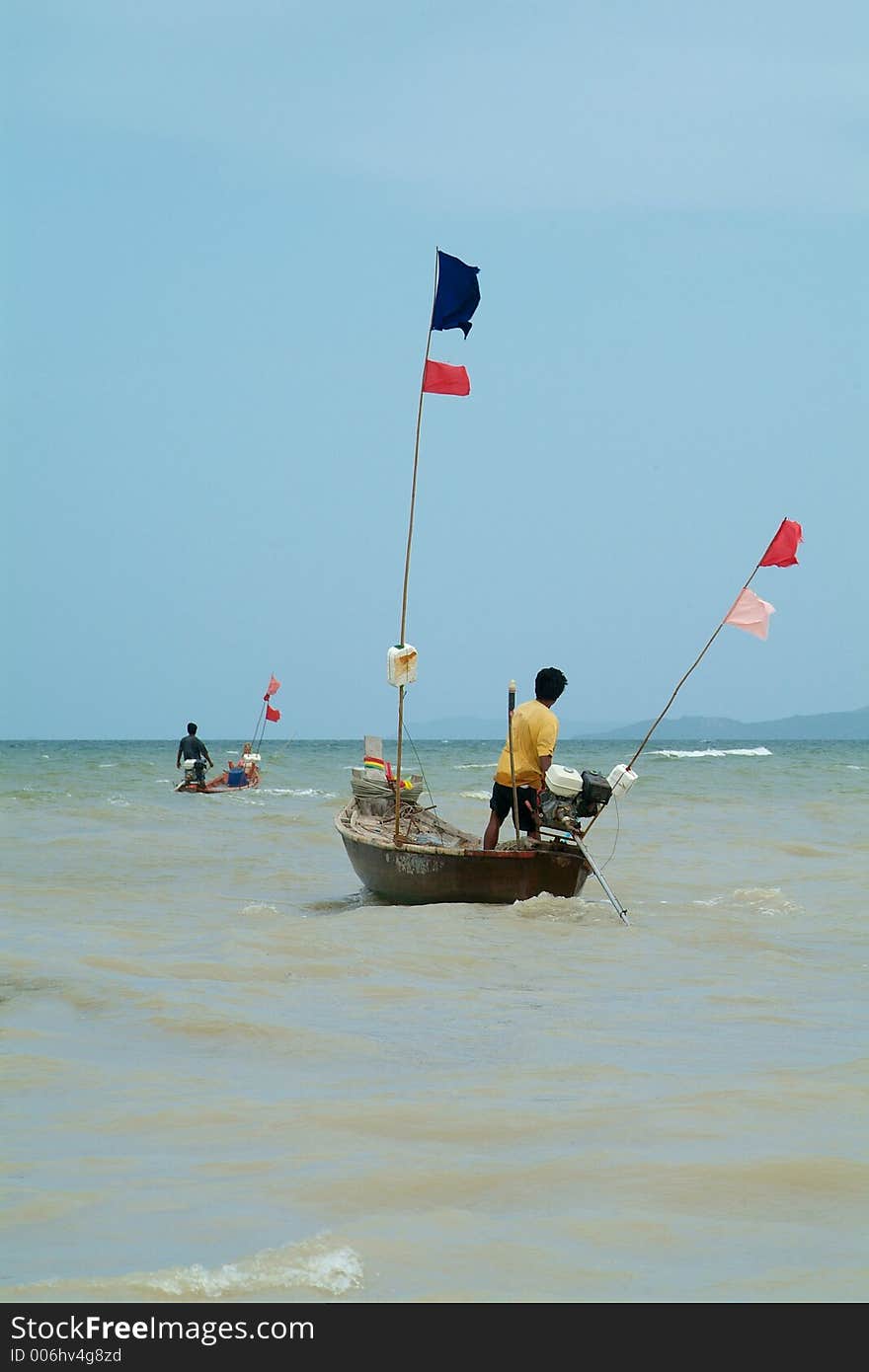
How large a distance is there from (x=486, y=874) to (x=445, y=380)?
11.7ft

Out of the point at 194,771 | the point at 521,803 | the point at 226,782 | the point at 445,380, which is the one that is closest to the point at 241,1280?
the point at 521,803

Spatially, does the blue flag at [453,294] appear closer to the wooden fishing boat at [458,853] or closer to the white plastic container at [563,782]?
the wooden fishing boat at [458,853]

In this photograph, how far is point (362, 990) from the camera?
635 centimetres

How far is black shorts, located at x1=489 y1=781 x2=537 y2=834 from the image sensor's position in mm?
9477

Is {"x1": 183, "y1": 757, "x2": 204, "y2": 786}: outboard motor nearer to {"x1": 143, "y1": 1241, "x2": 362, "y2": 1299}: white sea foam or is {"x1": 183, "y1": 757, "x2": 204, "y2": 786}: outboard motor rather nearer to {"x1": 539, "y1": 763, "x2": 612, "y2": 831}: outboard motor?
{"x1": 539, "y1": 763, "x2": 612, "y2": 831}: outboard motor

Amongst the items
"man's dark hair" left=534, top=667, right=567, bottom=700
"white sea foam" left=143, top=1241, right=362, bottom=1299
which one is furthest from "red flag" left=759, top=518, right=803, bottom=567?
"white sea foam" left=143, top=1241, right=362, bottom=1299

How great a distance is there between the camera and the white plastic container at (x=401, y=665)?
29.8 ft

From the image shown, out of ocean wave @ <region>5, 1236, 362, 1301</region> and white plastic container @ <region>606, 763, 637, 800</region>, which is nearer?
ocean wave @ <region>5, 1236, 362, 1301</region>

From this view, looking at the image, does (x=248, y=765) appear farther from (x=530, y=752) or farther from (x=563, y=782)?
(x=563, y=782)

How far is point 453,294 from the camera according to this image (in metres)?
9.29

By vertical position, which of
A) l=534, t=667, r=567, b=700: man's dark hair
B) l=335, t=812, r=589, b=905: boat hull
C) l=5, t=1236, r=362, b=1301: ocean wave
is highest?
l=534, t=667, r=567, b=700: man's dark hair

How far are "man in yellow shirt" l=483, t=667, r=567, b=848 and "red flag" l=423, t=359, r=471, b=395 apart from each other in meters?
2.13

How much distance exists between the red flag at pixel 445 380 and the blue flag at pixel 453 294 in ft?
0.92
